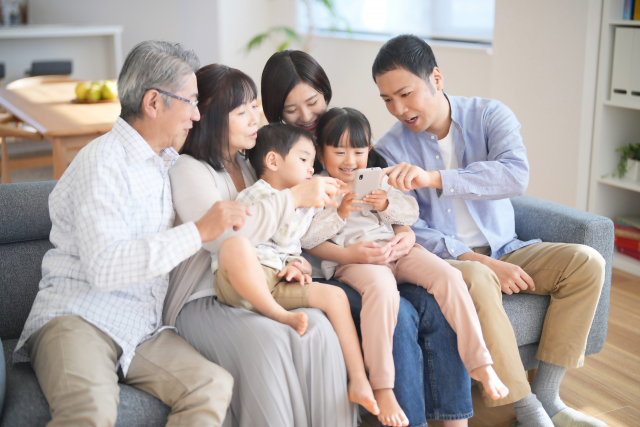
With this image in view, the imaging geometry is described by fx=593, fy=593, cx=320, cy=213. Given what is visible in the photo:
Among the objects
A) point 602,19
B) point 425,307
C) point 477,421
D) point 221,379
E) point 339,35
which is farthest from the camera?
point 339,35

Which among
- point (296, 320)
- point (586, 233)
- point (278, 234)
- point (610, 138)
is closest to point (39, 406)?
point (296, 320)

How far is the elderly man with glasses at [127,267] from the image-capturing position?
1320mm

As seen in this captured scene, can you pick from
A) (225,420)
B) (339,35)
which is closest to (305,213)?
(225,420)

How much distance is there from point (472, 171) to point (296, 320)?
2.66ft

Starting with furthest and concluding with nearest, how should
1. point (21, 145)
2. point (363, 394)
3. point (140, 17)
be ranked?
1. point (140, 17)
2. point (21, 145)
3. point (363, 394)

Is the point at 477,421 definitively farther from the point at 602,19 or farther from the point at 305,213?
the point at 602,19

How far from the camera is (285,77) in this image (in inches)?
77.9

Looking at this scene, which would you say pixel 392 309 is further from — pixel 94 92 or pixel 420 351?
pixel 94 92

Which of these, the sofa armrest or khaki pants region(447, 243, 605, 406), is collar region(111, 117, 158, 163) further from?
the sofa armrest

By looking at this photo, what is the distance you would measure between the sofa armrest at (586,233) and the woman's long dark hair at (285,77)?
887 mm

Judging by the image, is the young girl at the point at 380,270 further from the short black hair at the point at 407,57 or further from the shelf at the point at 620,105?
the shelf at the point at 620,105

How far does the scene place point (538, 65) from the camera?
319cm

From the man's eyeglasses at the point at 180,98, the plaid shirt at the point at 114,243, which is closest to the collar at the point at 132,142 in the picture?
the plaid shirt at the point at 114,243

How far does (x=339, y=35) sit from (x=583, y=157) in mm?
2566
